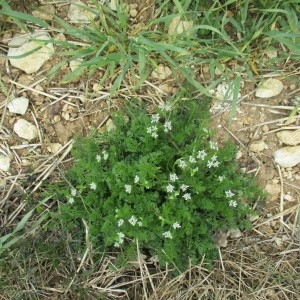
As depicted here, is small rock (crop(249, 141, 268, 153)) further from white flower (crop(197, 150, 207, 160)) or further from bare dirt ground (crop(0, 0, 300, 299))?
white flower (crop(197, 150, 207, 160))

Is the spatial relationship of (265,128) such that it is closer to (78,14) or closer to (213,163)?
(213,163)

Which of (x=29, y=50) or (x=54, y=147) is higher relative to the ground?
(x=29, y=50)

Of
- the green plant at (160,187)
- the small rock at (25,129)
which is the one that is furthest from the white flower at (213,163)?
the small rock at (25,129)

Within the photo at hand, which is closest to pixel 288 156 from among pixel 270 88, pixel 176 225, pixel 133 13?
pixel 270 88

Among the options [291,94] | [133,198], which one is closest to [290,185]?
[291,94]

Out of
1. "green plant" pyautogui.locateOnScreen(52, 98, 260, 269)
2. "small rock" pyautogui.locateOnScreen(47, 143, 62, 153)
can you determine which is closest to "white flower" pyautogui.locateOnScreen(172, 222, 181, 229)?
"green plant" pyautogui.locateOnScreen(52, 98, 260, 269)

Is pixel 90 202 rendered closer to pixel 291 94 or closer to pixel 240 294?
pixel 240 294
